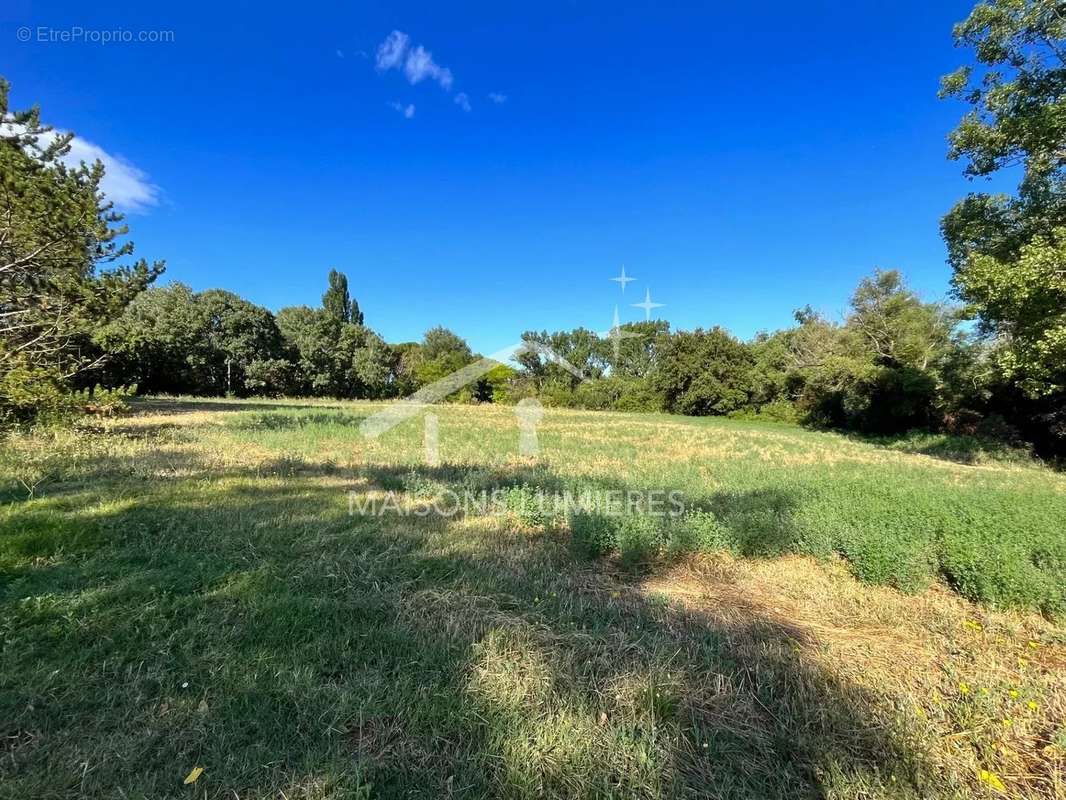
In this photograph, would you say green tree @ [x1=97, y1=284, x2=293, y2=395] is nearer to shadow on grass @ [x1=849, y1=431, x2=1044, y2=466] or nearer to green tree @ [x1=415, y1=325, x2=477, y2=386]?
green tree @ [x1=415, y1=325, x2=477, y2=386]

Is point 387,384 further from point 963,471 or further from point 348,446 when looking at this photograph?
point 963,471

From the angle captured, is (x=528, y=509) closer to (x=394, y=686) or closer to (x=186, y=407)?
(x=394, y=686)

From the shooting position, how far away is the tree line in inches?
390

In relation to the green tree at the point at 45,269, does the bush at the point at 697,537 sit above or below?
below

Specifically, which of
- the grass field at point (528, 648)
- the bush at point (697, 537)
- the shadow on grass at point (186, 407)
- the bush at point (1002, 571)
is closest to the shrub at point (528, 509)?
→ the grass field at point (528, 648)

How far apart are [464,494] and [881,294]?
32.8m

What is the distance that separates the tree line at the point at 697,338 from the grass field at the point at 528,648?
247 inches

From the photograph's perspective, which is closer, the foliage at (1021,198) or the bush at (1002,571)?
the bush at (1002,571)

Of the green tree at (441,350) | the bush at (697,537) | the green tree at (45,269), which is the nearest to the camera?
the bush at (697,537)

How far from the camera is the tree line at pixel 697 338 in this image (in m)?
9.91

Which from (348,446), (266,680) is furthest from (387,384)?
(266,680)

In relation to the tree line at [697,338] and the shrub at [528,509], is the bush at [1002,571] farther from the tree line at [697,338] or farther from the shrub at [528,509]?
the tree line at [697,338]

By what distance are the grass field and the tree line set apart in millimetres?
6275

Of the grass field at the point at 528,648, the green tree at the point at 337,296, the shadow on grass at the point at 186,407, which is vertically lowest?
the grass field at the point at 528,648
